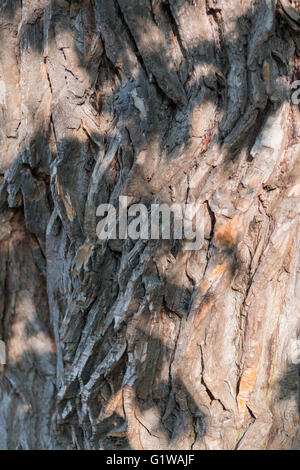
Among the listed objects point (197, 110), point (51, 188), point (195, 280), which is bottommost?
point (195, 280)

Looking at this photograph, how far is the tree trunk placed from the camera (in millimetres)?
1570

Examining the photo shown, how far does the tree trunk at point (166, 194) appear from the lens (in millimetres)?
1570

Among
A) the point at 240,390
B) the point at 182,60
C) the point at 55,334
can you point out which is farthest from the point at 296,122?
the point at 55,334

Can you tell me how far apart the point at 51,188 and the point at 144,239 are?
1.58ft

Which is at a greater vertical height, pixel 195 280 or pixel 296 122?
pixel 296 122

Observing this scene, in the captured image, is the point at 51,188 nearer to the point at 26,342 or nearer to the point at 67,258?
the point at 67,258

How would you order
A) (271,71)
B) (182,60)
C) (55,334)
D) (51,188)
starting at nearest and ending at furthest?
(271,71) → (182,60) → (51,188) → (55,334)

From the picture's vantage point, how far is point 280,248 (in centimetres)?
157

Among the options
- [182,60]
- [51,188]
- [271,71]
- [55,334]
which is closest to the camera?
[271,71]

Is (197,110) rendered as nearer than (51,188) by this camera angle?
Yes

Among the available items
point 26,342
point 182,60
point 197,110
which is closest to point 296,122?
point 197,110

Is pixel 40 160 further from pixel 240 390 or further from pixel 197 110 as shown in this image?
pixel 240 390

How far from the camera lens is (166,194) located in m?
1.66

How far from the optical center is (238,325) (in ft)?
5.42
